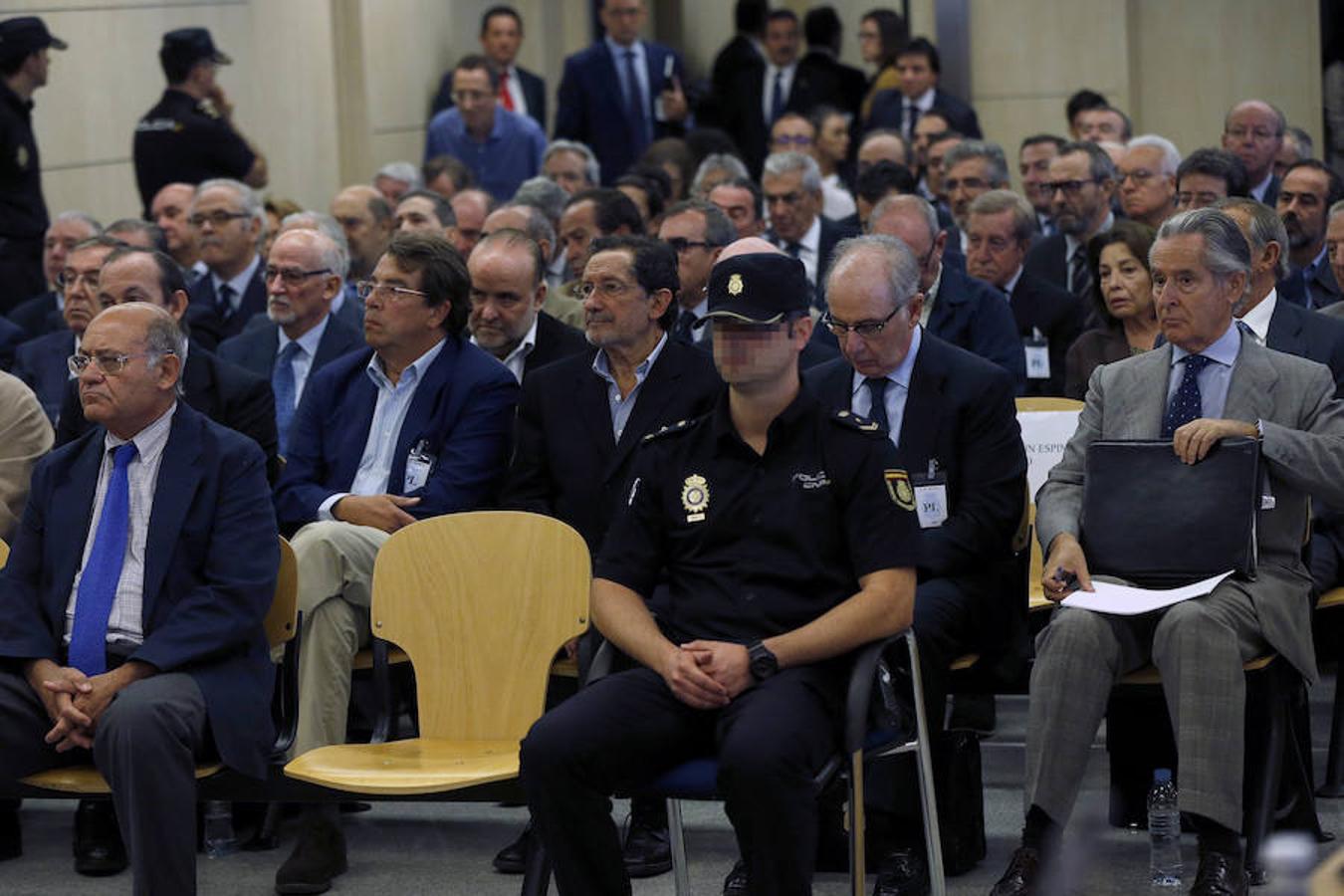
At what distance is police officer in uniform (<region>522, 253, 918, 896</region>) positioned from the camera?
3.75 m

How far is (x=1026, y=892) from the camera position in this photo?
13.7 ft

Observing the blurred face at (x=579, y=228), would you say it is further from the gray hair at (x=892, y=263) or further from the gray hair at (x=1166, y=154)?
the gray hair at (x=892, y=263)

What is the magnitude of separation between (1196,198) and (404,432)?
296cm

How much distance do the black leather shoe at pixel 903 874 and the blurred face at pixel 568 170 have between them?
580 cm

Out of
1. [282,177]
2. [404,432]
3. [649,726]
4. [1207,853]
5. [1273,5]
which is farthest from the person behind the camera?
[1273,5]

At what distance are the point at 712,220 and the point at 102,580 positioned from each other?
8.82 ft

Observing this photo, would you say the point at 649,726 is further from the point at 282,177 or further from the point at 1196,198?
the point at 282,177

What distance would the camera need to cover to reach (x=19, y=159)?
8820 mm

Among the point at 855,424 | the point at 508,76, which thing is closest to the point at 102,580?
the point at 855,424

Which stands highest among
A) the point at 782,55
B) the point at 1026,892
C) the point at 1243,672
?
the point at 782,55

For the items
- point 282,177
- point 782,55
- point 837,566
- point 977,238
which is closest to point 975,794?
point 837,566

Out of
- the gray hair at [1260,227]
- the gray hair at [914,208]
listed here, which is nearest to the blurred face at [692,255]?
the gray hair at [914,208]

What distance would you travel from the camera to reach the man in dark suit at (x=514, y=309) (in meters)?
5.84

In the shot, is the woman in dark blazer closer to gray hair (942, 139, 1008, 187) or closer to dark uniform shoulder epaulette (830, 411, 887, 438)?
dark uniform shoulder epaulette (830, 411, 887, 438)
